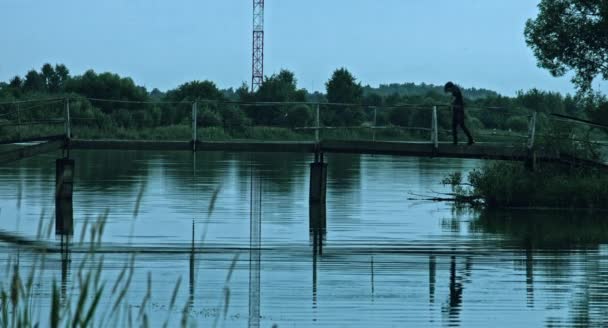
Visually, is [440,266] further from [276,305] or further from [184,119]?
[184,119]

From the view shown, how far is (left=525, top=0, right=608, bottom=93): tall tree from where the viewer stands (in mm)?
36500

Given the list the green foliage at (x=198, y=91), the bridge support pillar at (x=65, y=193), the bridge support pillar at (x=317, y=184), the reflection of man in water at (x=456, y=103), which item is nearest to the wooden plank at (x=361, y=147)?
the bridge support pillar at (x=317, y=184)

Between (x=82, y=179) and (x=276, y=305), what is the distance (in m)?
29.7

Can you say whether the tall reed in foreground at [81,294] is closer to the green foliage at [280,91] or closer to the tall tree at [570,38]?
the tall tree at [570,38]

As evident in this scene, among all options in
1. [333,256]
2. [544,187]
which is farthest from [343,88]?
[333,256]

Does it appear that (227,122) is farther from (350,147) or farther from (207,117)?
(350,147)

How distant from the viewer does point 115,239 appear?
24.0m

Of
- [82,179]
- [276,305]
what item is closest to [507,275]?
[276,305]

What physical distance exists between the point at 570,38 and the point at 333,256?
709 inches

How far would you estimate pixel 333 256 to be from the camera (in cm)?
2166

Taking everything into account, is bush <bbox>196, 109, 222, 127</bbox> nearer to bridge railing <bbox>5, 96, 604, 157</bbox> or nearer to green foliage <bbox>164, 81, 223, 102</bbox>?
bridge railing <bbox>5, 96, 604, 157</bbox>

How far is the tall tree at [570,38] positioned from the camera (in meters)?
36.5

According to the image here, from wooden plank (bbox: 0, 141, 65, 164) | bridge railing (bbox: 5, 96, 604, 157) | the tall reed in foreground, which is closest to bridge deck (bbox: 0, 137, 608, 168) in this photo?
wooden plank (bbox: 0, 141, 65, 164)

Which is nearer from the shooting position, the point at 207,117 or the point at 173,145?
the point at 173,145
